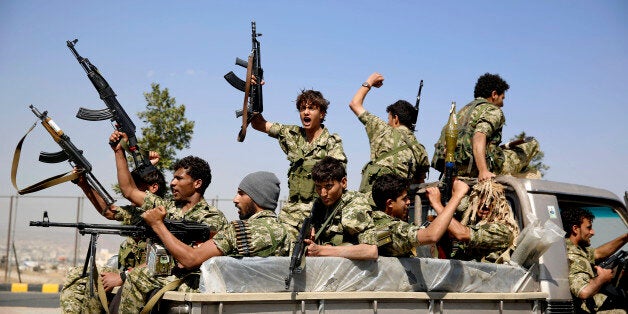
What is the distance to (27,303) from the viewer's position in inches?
513

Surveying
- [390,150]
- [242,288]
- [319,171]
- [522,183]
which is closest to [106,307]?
[242,288]

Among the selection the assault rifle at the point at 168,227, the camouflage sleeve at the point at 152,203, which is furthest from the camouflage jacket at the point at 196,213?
the assault rifle at the point at 168,227

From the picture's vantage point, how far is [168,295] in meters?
3.99

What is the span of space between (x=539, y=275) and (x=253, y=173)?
2.12 m

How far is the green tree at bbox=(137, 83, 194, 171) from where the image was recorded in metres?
11.9

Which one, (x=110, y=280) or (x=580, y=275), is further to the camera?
(x=580, y=275)

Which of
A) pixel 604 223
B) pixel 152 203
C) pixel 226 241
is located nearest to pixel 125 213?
pixel 152 203

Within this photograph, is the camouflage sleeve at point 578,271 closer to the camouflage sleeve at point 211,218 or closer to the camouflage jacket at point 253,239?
the camouflage jacket at point 253,239

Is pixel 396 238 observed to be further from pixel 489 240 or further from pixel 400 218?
pixel 489 240

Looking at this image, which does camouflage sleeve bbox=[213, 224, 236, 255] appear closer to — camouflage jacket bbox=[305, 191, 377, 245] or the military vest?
camouflage jacket bbox=[305, 191, 377, 245]

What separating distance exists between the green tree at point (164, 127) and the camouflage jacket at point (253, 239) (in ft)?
25.1

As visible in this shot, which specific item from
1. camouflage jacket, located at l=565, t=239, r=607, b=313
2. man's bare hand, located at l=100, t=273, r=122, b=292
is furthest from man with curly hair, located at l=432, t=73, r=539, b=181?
man's bare hand, located at l=100, t=273, r=122, b=292

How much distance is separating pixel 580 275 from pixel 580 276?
0.03ft

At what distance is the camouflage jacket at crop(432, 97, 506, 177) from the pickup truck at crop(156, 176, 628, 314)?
583 mm
